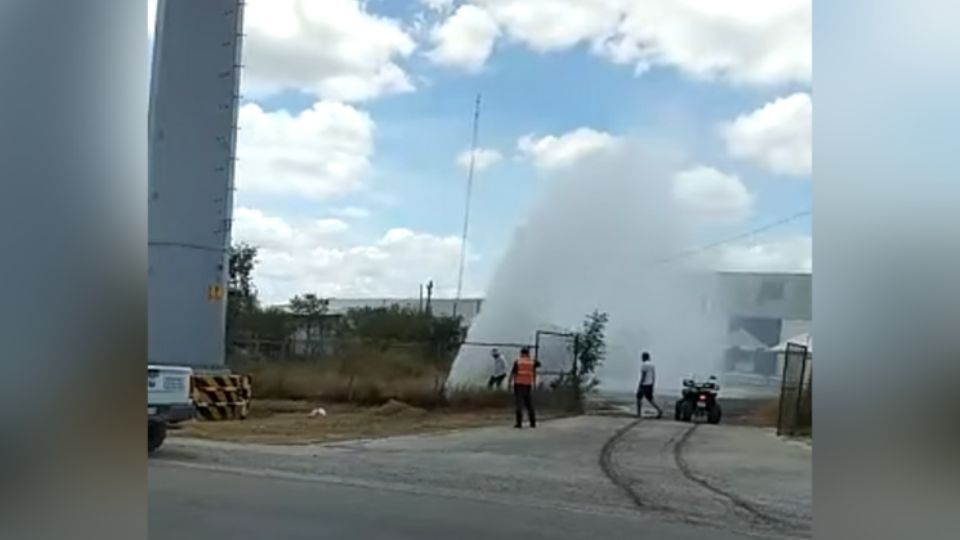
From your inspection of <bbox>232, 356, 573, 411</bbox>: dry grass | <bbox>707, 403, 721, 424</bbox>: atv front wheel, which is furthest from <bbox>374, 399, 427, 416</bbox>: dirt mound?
<bbox>707, 403, 721, 424</bbox>: atv front wheel

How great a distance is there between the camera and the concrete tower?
4.36 m

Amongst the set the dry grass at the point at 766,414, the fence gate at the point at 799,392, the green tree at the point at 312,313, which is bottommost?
the dry grass at the point at 766,414

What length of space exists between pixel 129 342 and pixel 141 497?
0.29 m

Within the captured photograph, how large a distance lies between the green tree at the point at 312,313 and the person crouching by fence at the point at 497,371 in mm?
1836

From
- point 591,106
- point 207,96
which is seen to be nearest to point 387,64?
point 591,106

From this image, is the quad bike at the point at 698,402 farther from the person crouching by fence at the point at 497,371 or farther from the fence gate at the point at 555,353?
the person crouching by fence at the point at 497,371

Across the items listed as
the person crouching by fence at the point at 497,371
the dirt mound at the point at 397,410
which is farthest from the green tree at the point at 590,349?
the dirt mound at the point at 397,410

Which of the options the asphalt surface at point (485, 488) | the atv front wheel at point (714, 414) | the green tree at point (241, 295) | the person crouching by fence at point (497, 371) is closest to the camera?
the asphalt surface at point (485, 488)

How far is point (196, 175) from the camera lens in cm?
536

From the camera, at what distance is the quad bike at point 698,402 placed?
368 inches

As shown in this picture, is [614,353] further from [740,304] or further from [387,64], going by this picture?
[387,64]

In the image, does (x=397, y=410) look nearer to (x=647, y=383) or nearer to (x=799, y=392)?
(x=647, y=383)

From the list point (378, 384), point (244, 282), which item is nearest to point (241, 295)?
point (244, 282)

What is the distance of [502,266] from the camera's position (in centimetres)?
1010
